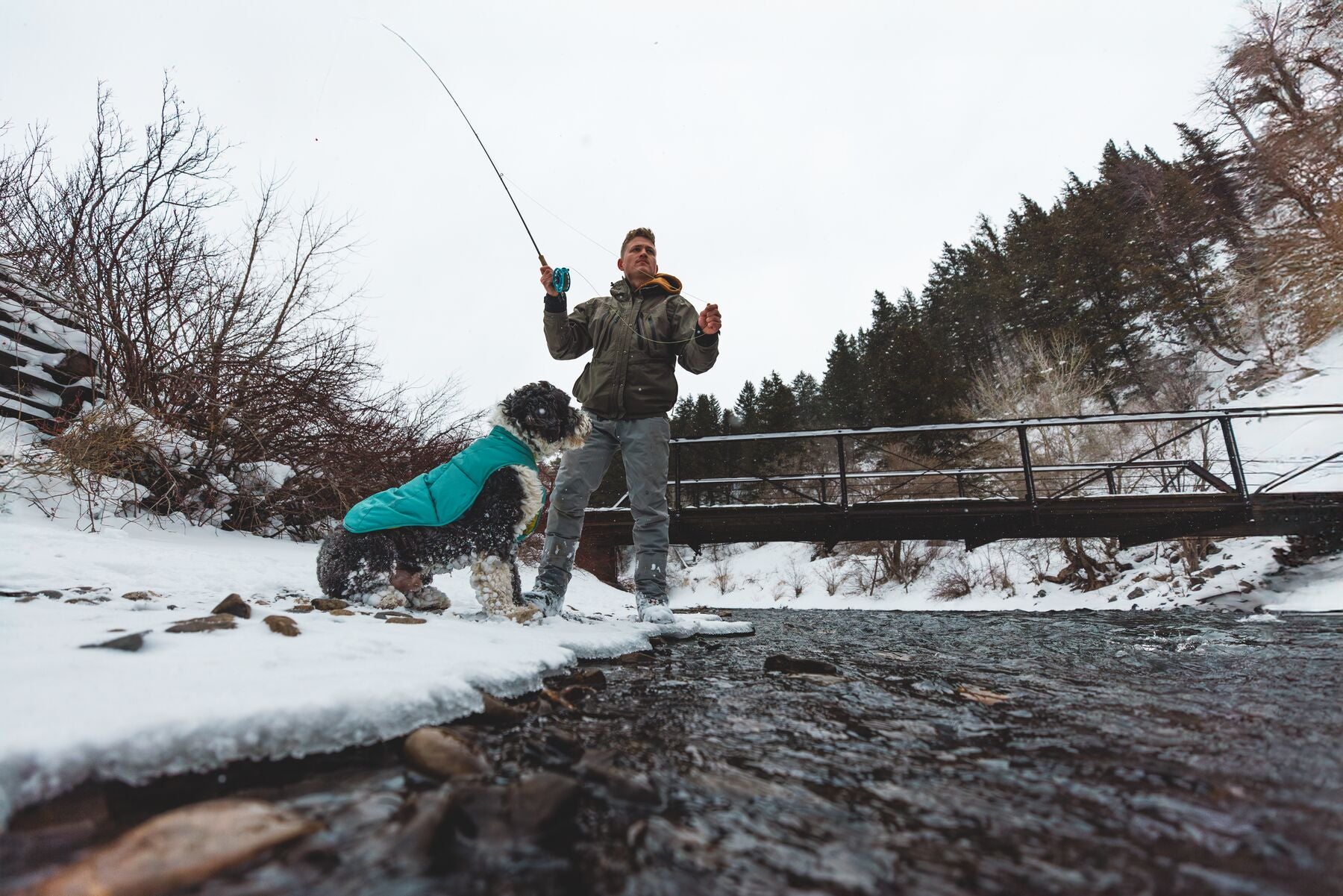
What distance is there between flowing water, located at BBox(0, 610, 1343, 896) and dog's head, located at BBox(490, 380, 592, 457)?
5.37 ft

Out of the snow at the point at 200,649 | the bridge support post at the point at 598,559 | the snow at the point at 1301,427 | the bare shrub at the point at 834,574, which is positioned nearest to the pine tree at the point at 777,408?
the bare shrub at the point at 834,574

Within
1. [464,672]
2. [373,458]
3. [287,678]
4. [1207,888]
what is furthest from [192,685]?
[373,458]

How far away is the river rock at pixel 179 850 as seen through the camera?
739 millimetres

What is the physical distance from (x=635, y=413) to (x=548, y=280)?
1.04 meters

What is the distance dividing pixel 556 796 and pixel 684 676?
139 centimetres

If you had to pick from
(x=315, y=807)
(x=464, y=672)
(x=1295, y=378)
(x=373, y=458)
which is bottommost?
(x=315, y=807)

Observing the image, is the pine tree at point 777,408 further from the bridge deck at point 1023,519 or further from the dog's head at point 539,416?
the dog's head at point 539,416

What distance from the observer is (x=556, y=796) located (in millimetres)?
1035

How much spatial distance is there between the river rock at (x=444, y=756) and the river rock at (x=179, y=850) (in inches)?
11.6

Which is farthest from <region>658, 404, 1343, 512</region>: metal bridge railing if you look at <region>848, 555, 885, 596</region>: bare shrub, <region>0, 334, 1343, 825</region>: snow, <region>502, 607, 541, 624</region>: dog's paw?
<region>502, 607, 541, 624</region>: dog's paw

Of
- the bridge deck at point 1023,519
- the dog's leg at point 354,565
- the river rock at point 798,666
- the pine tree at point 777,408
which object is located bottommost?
the river rock at point 798,666

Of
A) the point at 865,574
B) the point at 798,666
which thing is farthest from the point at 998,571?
the point at 798,666

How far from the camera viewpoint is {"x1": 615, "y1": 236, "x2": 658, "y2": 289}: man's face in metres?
4.16

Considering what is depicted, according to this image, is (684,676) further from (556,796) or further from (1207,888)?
(1207,888)
